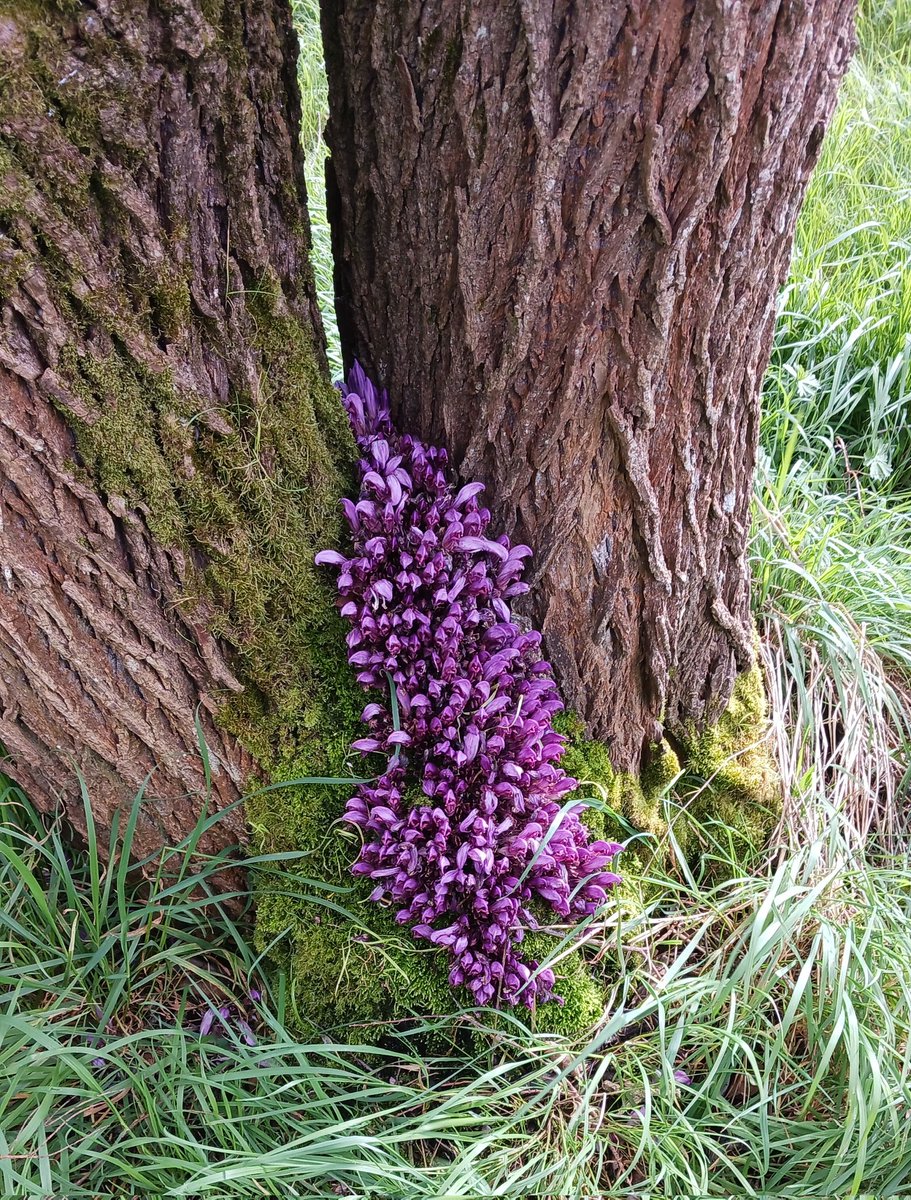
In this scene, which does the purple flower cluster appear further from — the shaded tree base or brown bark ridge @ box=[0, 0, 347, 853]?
brown bark ridge @ box=[0, 0, 347, 853]

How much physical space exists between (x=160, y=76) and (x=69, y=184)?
229 mm

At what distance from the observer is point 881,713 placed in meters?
2.57

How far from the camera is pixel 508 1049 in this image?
1.85 metres

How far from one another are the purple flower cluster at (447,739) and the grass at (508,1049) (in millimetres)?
220

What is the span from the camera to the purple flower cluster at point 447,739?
1787mm

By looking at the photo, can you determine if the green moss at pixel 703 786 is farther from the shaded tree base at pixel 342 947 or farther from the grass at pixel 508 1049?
the shaded tree base at pixel 342 947

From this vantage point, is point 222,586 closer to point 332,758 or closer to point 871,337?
point 332,758

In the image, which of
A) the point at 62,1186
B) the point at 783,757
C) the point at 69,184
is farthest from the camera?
the point at 783,757

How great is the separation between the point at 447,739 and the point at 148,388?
0.94 metres

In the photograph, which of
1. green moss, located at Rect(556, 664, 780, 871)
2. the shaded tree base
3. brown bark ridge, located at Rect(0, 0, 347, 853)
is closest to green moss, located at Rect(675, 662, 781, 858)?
green moss, located at Rect(556, 664, 780, 871)

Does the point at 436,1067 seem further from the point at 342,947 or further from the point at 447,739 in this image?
the point at 447,739

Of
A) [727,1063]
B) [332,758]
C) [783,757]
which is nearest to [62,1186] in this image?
[332,758]

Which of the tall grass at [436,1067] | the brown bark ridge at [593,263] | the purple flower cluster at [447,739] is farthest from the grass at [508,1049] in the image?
the brown bark ridge at [593,263]

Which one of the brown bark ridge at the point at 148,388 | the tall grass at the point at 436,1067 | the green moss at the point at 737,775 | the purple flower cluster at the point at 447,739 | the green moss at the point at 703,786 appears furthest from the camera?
the green moss at the point at 737,775
